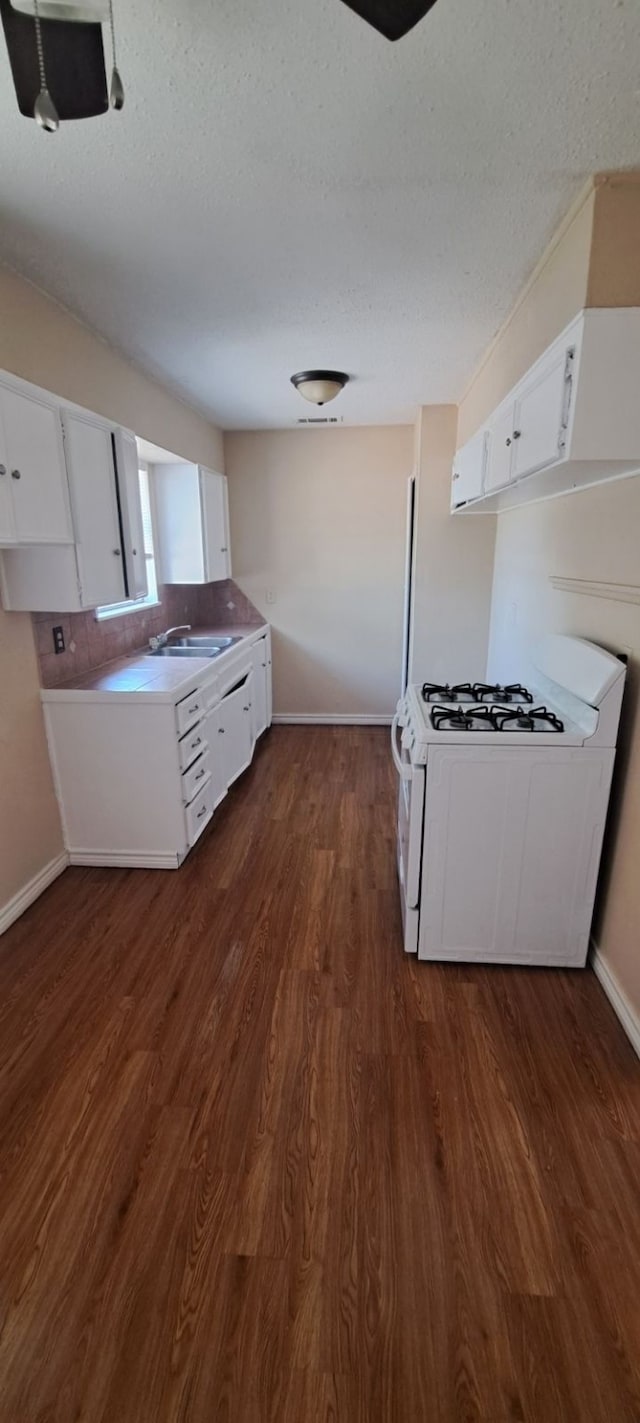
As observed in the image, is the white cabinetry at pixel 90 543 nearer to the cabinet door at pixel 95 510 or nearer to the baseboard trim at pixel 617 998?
the cabinet door at pixel 95 510

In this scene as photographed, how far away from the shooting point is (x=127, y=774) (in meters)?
2.74

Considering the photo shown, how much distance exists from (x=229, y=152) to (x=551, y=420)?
109 centimetres

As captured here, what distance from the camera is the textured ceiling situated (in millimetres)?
1161

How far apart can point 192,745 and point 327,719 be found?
2323 mm

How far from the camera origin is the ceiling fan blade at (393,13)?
0.83 m

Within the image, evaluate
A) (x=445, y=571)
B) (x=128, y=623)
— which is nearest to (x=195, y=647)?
(x=128, y=623)

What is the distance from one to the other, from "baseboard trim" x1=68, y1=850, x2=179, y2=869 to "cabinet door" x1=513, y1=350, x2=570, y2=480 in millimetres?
2268

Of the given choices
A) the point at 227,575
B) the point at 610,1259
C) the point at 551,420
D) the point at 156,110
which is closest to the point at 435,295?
the point at 551,420

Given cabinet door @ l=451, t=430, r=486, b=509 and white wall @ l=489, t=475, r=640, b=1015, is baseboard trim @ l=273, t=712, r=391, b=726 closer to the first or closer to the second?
cabinet door @ l=451, t=430, r=486, b=509

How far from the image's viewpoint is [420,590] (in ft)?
13.6

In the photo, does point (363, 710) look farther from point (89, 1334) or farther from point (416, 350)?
point (89, 1334)

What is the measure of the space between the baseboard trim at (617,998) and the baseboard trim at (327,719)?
3071mm

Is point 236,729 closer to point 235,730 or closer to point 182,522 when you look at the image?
point 235,730

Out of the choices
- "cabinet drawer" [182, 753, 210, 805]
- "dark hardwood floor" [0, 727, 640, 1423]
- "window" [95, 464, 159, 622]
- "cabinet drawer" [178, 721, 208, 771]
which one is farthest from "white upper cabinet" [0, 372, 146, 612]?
"dark hardwood floor" [0, 727, 640, 1423]
